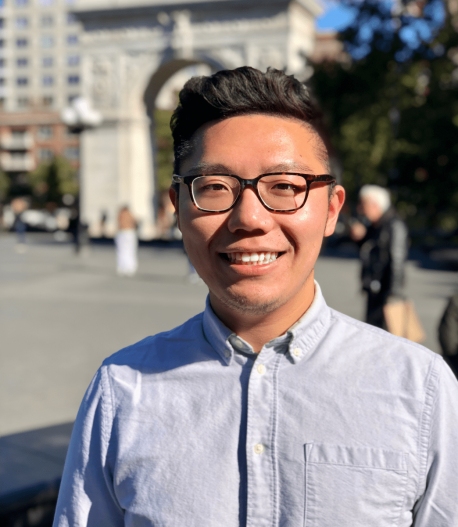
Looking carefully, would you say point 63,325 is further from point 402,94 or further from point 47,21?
point 47,21

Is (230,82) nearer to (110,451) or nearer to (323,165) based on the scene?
(323,165)

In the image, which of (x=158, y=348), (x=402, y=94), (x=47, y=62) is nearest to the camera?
(x=158, y=348)

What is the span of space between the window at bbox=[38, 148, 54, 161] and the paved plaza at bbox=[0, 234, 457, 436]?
71.2 metres

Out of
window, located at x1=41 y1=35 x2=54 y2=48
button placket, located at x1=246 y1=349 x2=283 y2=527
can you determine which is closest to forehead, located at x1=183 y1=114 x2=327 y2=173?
button placket, located at x1=246 y1=349 x2=283 y2=527

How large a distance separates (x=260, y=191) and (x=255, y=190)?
0.02 m

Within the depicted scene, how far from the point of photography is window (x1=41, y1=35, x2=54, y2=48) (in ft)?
292

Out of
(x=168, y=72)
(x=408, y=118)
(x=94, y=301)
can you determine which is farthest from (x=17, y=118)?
(x=94, y=301)

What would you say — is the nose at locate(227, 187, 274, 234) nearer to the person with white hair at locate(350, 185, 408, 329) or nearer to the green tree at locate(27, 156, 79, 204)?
the person with white hair at locate(350, 185, 408, 329)

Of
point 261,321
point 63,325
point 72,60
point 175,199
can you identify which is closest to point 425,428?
point 261,321

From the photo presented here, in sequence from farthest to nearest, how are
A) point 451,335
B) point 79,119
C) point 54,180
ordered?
1. point 54,180
2. point 79,119
3. point 451,335

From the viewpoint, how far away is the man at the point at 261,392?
4.42ft

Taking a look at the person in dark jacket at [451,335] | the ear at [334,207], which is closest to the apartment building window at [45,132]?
the person in dark jacket at [451,335]

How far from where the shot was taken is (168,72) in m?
29.4

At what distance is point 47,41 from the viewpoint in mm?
89250
